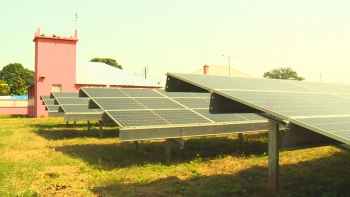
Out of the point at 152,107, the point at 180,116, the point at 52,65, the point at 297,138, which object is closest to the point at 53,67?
the point at 52,65

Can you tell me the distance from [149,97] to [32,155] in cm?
495

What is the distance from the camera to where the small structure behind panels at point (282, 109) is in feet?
18.4

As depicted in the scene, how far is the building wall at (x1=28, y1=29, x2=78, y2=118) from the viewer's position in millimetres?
32125

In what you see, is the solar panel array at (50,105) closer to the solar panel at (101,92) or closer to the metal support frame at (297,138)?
the solar panel at (101,92)

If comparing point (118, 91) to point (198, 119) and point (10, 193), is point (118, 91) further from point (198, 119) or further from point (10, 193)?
point (10, 193)

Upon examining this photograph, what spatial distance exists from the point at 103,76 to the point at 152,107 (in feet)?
91.2

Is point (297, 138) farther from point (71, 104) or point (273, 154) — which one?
point (71, 104)

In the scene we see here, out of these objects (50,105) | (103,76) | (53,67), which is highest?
(53,67)

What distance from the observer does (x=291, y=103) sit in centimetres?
689

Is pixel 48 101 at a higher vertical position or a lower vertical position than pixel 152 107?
lower

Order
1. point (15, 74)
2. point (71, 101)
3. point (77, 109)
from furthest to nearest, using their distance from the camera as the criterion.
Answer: point (15, 74)
point (71, 101)
point (77, 109)

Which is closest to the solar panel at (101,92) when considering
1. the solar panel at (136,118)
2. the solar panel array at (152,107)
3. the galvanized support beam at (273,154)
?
the solar panel array at (152,107)

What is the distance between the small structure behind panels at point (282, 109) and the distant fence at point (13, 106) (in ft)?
124

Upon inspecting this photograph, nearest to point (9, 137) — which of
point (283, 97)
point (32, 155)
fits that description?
point (32, 155)
